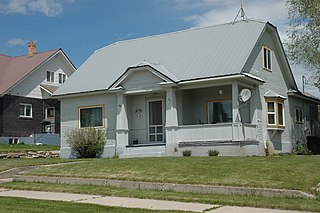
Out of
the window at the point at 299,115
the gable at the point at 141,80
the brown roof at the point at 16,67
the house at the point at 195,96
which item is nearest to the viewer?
the house at the point at 195,96

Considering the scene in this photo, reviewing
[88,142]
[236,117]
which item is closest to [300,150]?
[236,117]

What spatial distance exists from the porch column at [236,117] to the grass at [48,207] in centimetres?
1208

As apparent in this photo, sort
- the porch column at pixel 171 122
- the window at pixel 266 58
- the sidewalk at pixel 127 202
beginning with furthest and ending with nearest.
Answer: the window at pixel 266 58, the porch column at pixel 171 122, the sidewalk at pixel 127 202

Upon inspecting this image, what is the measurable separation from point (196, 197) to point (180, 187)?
1.26 metres

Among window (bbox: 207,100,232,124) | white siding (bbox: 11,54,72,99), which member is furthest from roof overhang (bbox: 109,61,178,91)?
white siding (bbox: 11,54,72,99)

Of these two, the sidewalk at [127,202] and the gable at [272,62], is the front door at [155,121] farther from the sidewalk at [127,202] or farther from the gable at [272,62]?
the sidewalk at [127,202]

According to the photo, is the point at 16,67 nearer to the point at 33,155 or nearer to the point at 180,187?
the point at 33,155

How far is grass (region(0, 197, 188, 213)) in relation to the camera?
32.6 feet

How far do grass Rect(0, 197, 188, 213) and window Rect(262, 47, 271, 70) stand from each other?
1755 centimetres

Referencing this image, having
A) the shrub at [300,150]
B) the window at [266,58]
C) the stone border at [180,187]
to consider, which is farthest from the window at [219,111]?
the stone border at [180,187]

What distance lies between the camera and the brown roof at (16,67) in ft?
129

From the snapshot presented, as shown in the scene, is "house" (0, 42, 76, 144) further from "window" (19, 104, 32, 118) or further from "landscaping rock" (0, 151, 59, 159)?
"landscaping rock" (0, 151, 59, 159)

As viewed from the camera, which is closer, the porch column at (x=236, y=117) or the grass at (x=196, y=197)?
the grass at (x=196, y=197)

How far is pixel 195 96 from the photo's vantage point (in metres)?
25.3
